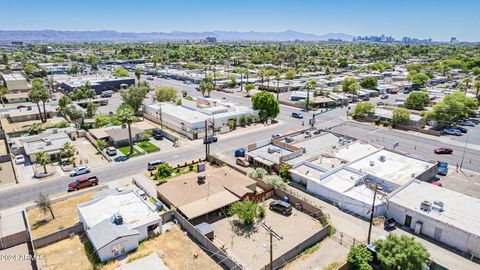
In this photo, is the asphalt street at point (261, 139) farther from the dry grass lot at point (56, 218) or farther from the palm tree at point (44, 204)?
the palm tree at point (44, 204)

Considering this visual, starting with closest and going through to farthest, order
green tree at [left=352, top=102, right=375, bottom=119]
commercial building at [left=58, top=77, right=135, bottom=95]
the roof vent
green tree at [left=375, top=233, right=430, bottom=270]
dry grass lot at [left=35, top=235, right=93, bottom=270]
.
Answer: green tree at [left=375, top=233, right=430, bottom=270] < dry grass lot at [left=35, top=235, right=93, bottom=270] < the roof vent < green tree at [left=352, top=102, right=375, bottom=119] < commercial building at [left=58, top=77, right=135, bottom=95]

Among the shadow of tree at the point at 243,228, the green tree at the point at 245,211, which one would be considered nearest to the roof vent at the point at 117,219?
the green tree at the point at 245,211

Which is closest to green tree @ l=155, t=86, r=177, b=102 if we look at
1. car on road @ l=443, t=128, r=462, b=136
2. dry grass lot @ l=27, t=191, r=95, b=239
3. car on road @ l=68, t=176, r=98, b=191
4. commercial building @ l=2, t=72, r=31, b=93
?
car on road @ l=68, t=176, r=98, b=191

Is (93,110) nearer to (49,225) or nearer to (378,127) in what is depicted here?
(49,225)

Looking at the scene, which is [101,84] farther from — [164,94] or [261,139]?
[261,139]

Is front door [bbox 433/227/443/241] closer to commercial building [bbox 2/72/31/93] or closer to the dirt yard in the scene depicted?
the dirt yard

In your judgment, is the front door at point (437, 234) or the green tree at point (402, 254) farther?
the front door at point (437, 234)
